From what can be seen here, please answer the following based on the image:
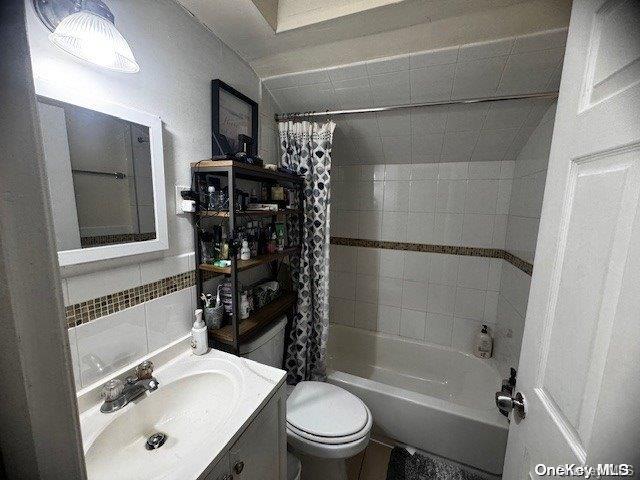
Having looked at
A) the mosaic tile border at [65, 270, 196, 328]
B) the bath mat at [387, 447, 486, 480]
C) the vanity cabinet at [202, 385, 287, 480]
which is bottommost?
the bath mat at [387, 447, 486, 480]

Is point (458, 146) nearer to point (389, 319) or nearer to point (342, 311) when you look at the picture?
point (389, 319)

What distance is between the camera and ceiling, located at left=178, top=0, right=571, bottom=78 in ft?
3.33

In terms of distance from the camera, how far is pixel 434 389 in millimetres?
1987

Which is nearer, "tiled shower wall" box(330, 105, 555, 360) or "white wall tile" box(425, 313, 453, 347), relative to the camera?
"tiled shower wall" box(330, 105, 555, 360)

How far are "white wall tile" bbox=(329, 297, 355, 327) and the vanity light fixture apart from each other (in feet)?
6.92

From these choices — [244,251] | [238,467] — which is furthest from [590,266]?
[244,251]

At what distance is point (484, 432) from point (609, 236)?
1.35 m

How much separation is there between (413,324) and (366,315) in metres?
0.40

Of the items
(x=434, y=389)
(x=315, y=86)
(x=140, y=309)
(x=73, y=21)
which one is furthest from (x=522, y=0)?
(x=434, y=389)

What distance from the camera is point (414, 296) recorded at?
2148mm

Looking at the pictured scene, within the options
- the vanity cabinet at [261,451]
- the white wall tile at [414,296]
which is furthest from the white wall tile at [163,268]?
the white wall tile at [414,296]

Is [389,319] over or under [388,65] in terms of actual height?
under

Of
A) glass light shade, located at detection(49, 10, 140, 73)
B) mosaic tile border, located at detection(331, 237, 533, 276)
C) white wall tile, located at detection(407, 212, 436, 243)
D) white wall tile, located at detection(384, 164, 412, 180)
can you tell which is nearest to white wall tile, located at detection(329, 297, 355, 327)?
mosaic tile border, located at detection(331, 237, 533, 276)

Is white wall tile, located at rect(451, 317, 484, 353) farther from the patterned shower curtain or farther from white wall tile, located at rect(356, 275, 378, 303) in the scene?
the patterned shower curtain
